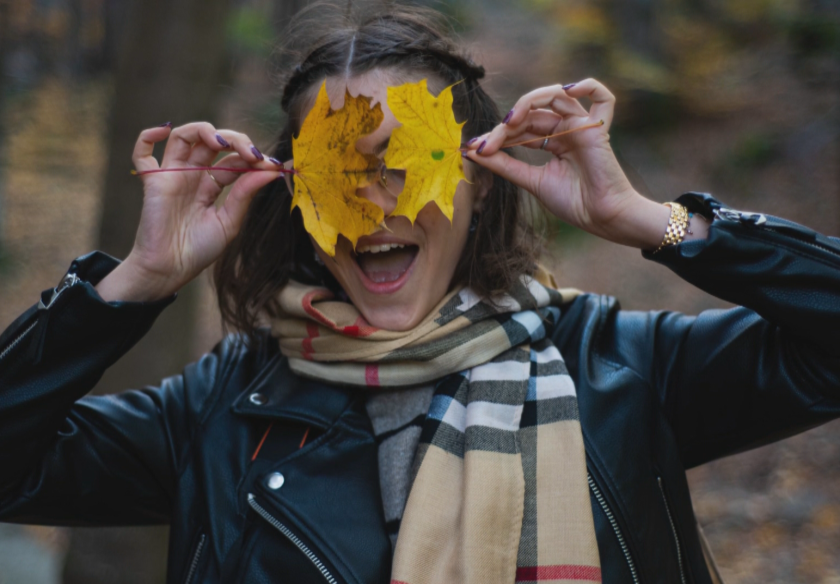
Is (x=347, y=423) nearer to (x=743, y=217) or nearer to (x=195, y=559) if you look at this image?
(x=195, y=559)

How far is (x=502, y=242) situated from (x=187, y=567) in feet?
4.15

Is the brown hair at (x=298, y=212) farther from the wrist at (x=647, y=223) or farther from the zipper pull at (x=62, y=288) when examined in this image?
the zipper pull at (x=62, y=288)

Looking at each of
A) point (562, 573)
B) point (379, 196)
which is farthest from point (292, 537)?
point (379, 196)

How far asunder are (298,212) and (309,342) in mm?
566

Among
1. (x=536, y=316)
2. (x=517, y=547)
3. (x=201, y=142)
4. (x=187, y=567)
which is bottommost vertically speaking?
(x=187, y=567)

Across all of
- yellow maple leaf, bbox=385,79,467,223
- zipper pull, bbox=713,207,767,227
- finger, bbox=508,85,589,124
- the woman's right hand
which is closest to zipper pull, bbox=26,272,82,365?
the woman's right hand

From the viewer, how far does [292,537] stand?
6.08 ft

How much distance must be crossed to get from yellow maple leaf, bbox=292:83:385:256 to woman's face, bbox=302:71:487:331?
2.9 inches

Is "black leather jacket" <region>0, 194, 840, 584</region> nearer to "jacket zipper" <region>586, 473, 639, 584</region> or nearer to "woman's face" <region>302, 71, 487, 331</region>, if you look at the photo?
"jacket zipper" <region>586, 473, 639, 584</region>

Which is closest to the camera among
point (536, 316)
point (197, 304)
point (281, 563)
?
point (281, 563)

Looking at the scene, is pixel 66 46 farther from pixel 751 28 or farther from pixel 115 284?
pixel 115 284

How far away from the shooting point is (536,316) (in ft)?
7.02

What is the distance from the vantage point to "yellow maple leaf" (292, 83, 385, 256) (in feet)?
6.19

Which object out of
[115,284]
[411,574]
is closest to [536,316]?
[411,574]
